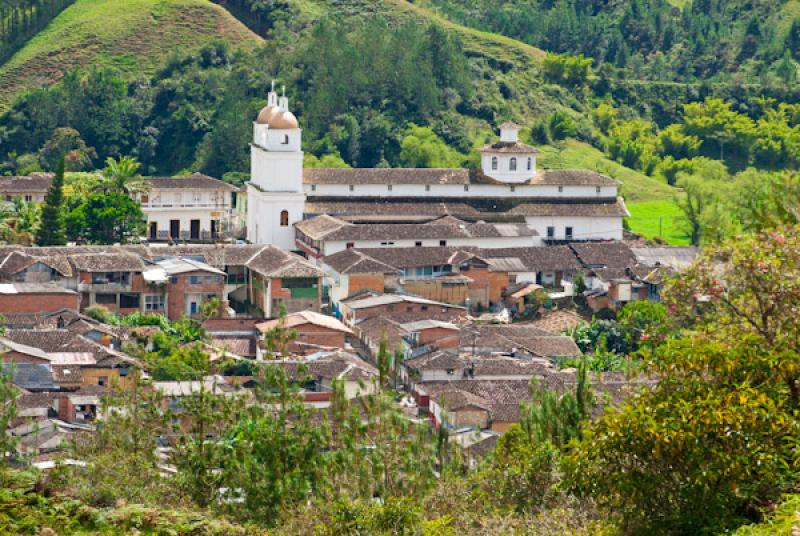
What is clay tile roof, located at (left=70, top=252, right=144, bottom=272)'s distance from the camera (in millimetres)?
43594

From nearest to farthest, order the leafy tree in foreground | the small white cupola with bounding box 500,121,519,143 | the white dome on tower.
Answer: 1. the leafy tree in foreground
2. the white dome on tower
3. the small white cupola with bounding box 500,121,519,143

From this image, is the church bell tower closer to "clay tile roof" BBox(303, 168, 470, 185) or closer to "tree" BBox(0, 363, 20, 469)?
"clay tile roof" BBox(303, 168, 470, 185)

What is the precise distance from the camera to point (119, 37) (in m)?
78.3

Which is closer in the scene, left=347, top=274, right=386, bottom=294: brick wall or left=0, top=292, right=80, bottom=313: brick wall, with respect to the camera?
left=0, top=292, right=80, bottom=313: brick wall

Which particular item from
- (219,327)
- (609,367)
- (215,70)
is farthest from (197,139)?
(609,367)

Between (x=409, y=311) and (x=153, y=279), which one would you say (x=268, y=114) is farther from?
(x=409, y=311)

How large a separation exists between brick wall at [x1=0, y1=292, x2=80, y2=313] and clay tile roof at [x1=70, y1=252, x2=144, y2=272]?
189cm

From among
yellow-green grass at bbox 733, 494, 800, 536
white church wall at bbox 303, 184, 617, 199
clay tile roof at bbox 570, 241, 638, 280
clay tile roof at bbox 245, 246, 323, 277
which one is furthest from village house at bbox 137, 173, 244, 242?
yellow-green grass at bbox 733, 494, 800, 536

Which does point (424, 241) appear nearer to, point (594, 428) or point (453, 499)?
point (453, 499)

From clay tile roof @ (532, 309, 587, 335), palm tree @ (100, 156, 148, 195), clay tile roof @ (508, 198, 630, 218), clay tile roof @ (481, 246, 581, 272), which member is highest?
palm tree @ (100, 156, 148, 195)

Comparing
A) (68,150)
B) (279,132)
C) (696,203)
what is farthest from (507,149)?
(68,150)

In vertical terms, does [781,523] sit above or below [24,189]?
above

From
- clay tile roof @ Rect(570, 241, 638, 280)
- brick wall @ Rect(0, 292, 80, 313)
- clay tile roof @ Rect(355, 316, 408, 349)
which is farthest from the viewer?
clay tile roof @ Rect(570, 241, 638, 280)

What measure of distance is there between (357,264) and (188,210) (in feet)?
35.6
